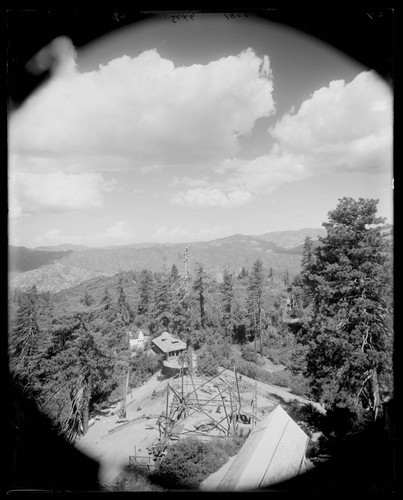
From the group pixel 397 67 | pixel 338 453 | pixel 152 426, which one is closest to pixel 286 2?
pixel 397 67

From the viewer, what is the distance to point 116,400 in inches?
Result: 644

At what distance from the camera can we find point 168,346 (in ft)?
78.2

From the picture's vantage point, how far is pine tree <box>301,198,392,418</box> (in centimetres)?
930

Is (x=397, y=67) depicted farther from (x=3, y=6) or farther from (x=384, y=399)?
(x=384, y=399)

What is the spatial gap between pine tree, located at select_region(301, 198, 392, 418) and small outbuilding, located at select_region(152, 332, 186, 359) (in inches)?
583

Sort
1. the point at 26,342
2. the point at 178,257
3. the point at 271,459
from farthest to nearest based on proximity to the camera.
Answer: the point at 178,257 < the point at 26,342 < the point at 271,459

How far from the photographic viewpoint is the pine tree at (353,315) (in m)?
9.30

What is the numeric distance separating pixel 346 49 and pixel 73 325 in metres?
14.2

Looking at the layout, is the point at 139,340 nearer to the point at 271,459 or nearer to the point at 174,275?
the point at 174,275

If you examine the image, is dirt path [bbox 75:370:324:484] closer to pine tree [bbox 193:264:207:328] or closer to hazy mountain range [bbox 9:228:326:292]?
pine tree [bbox 193:264:207:328]

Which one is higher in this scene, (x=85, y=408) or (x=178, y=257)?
(x=178, y=257)

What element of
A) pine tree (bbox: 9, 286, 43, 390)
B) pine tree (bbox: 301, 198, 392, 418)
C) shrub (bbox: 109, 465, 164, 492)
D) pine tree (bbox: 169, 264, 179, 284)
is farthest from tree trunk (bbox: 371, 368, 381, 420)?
pine tree (bbox: 169, 264, 179, 284)

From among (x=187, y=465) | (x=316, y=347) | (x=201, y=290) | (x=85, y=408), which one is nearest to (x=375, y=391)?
(x=316, y=347)

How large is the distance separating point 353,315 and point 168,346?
17553 mm
